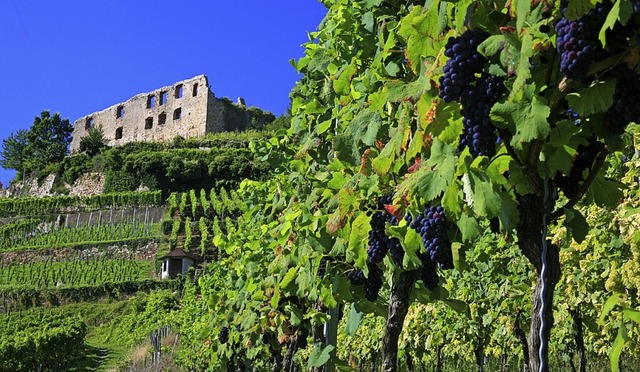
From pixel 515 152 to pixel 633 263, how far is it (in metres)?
2.73

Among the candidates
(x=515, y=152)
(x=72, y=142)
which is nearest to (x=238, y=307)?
(x=515, y=152)

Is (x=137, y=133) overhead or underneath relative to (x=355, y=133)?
overhead

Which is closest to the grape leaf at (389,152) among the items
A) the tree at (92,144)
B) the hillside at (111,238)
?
the hillside at (111,238)

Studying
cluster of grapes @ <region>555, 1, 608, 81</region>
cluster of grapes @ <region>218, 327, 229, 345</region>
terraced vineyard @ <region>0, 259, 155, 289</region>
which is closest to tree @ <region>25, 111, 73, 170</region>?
terraced vineyard @ <region>0, 259, 155, 289</region>

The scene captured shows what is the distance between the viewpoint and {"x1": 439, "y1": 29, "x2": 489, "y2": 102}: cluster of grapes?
139 centimetres

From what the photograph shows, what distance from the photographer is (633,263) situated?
12.5 feet

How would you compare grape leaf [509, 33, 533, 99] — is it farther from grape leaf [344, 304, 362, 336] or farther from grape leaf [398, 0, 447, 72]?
grape leaf [344, 304, 362, 336]

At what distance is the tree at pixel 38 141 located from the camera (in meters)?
54.5

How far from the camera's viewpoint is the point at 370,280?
256cm

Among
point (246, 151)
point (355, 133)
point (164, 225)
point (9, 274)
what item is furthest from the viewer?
point (246, 151)

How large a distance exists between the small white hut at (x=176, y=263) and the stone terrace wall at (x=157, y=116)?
17244 mm

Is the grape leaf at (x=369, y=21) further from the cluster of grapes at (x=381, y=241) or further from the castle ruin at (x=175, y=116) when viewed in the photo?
the castle ruin at (x=175, y=116)

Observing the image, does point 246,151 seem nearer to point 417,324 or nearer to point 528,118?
point 417,324

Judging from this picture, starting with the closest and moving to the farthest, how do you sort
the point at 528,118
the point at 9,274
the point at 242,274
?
the point at 528,118, the point at 242,274, the point at 9,274
